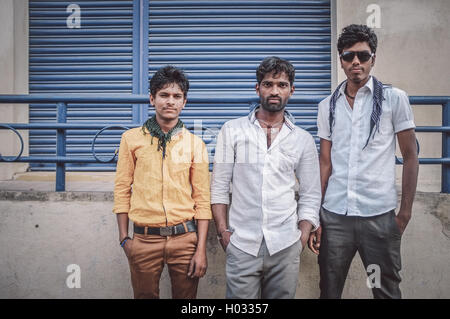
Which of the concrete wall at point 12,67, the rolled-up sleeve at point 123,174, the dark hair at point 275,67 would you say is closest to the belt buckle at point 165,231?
the rolled-up sleeve at point 123,174

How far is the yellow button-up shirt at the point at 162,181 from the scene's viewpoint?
2258mm

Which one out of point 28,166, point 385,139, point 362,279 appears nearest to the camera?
point 385,139

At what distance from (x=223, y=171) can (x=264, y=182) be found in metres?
0.30

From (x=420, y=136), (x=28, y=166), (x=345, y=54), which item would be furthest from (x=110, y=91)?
(x=420, y=136)

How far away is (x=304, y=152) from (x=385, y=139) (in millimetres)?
536

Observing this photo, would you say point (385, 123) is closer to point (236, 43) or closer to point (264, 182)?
point (264, 182)

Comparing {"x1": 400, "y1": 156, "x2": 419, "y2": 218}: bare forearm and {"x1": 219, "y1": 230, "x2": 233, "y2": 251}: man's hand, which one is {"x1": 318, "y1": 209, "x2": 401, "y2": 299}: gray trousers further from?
{"x1": 219, "y1": 230, "x2": 233, "y2": 251}: man's hand

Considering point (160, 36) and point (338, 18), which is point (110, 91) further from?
point (338, 18)

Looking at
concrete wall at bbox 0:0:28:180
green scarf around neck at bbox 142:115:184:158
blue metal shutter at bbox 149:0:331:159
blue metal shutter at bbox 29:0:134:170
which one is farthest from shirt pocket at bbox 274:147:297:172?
concrete wall at bbox 0:0:28:180

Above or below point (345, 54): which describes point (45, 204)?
below

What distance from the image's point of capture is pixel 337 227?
229cm

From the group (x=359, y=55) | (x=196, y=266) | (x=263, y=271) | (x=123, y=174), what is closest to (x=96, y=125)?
(x=123, y=174)

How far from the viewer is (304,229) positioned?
2.28 metres
